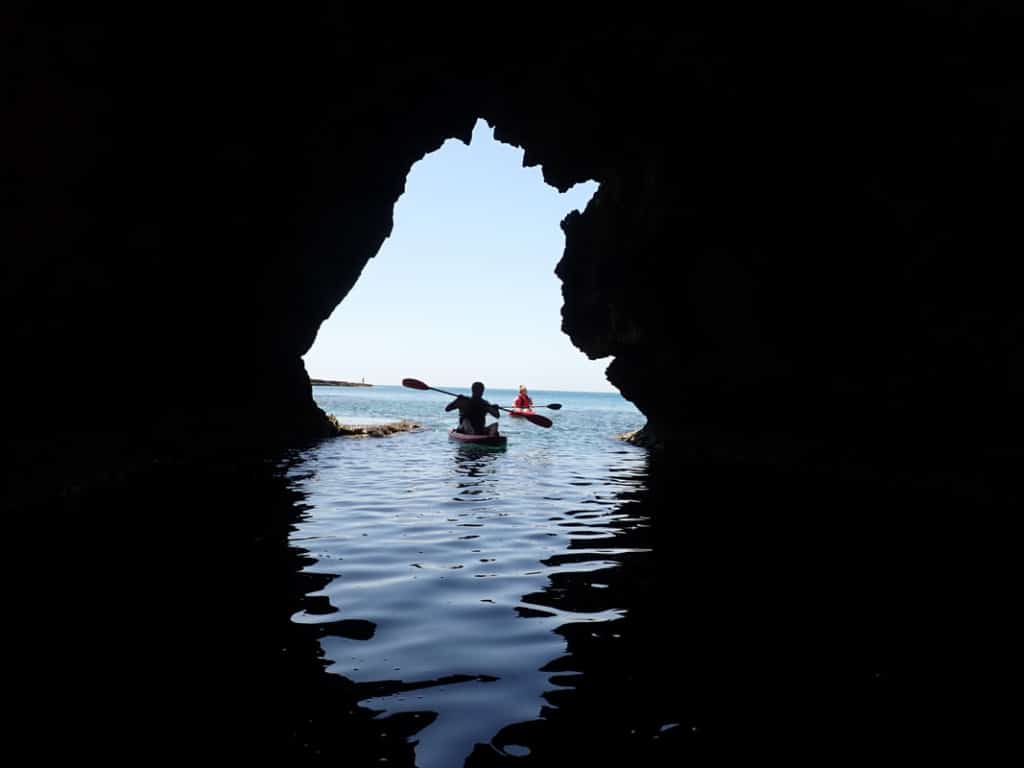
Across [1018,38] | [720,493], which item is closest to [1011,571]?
[720,493]

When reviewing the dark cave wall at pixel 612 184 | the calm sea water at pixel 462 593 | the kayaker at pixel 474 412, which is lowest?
the calm sea water at pixel 462 593

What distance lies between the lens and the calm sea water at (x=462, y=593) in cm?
305

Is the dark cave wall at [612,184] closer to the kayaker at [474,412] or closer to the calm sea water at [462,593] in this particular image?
the calm sea water at [462,593]

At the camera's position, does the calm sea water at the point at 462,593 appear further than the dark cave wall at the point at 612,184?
No

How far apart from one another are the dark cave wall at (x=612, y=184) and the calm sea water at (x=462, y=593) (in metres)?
4.59

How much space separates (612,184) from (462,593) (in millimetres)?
15474

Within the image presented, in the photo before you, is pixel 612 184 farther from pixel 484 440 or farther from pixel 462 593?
pixel 462 593

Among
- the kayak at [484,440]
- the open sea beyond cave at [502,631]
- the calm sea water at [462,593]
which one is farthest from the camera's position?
the kayak at [484,440]

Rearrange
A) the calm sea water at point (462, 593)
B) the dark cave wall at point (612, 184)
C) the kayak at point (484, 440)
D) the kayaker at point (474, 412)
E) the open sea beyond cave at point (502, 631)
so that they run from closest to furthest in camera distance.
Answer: the open sea beyond cave at point (502, 631) < the calm sea water at point (462, 593) < the dark cave wall at point (612, 184) < the kayak at point (484, 440) < the kayaker at point (474, 412)

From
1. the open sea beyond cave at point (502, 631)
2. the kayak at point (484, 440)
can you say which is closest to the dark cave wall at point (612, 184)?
the open sea beyond cave at point (502, 631)

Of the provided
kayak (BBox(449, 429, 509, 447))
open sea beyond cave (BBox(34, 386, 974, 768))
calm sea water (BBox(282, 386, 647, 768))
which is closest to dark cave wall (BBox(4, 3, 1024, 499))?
open sea beyond cave (BBox(34, 386, 974, 768))

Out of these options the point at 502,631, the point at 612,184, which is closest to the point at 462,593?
the point at 502,631

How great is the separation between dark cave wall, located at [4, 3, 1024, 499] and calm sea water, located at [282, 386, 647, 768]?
4.59 metres

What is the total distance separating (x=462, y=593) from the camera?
4980 millimetres
